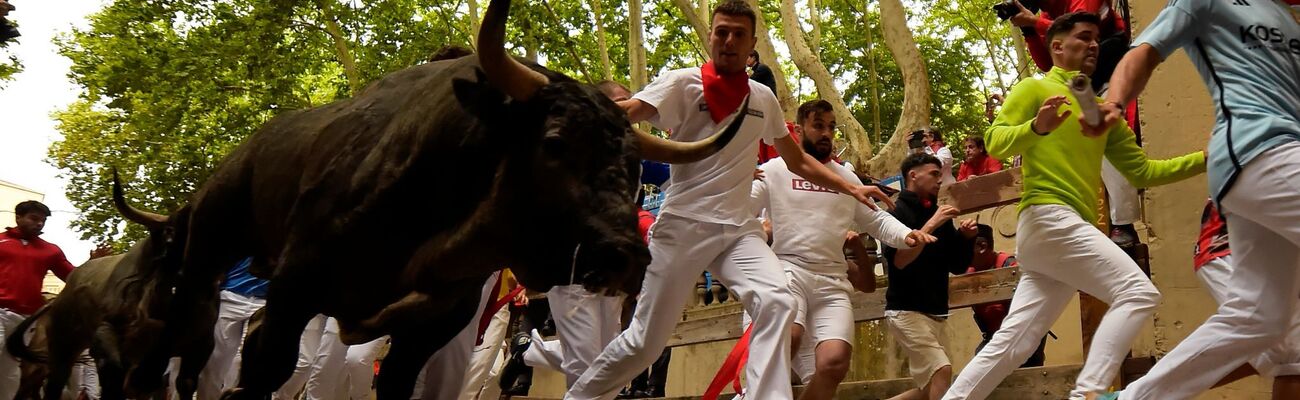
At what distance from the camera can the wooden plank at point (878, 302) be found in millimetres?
9164

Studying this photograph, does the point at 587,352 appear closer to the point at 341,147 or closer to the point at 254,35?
the point at 341,147

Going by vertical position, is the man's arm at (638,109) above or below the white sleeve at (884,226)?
above

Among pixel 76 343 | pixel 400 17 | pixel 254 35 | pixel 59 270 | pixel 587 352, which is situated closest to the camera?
pixel 587 352

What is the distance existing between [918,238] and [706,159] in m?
1.51

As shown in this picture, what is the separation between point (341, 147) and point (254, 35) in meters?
22.7

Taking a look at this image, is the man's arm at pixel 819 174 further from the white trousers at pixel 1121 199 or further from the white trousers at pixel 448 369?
the white trousers at pixel 1121 199

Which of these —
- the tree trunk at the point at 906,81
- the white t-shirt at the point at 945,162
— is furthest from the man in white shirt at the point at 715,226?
the tree trunk at the point at 906,81

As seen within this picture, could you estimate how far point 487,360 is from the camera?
429 inches

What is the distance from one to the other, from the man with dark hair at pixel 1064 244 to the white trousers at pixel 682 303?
1.00m

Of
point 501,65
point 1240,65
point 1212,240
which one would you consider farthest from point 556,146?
point 1212,240

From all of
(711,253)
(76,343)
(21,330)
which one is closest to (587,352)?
(711,253)

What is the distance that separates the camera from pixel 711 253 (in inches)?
259

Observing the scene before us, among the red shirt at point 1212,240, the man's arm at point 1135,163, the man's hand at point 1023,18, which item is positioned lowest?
the red shirt at point 1212,240

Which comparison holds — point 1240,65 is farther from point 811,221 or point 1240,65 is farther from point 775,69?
point 775,69
